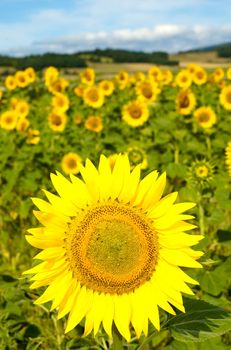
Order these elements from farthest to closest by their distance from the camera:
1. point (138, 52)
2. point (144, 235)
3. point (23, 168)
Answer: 1. point (138, 52)
2. point (23, 168)
3. point (144, 235)

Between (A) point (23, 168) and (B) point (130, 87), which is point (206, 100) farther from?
(A) point (23, 168)

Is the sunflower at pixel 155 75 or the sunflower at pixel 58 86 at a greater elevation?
the sunflower at pixel 155 75

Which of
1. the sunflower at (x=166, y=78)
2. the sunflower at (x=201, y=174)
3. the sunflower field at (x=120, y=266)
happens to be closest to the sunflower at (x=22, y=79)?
the sunflower at (x=166, y=78)

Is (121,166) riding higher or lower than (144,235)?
higher

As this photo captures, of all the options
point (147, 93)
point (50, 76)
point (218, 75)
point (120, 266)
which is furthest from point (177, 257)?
point (218, 75)

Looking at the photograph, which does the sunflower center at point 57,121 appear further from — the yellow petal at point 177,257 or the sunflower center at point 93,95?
the yellow petal at point 177,257

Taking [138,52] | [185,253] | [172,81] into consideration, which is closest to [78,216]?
[185,253]

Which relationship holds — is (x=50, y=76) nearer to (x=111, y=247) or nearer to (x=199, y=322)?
(x=199, y=322)
